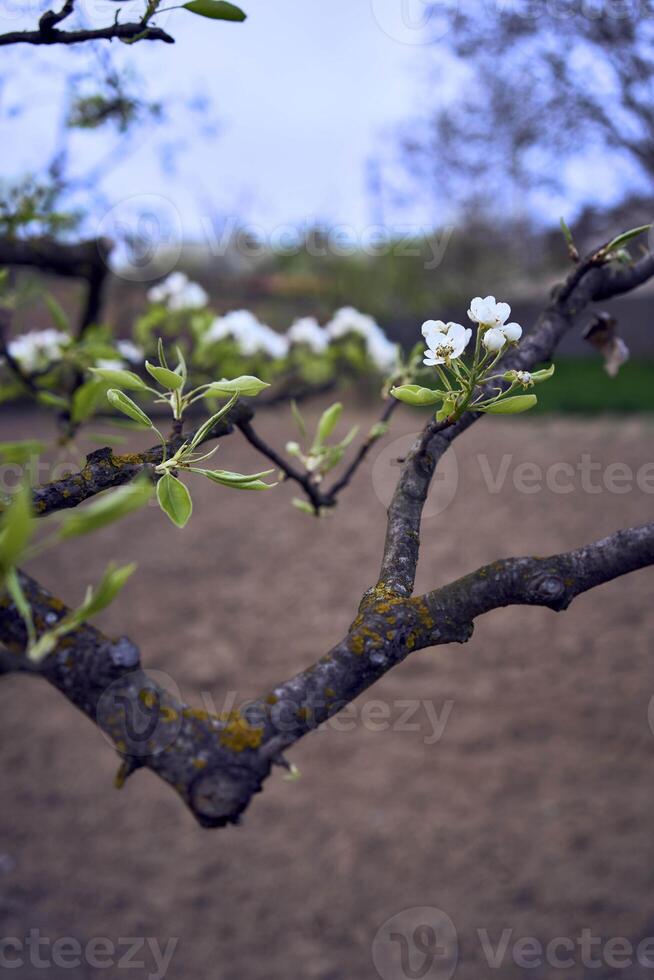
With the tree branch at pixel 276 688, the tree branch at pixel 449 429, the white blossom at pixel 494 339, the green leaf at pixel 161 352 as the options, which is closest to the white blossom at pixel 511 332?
the white blossom at pixel 494 339

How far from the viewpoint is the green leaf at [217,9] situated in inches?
43.1

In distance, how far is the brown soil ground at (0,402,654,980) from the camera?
385 centimetres

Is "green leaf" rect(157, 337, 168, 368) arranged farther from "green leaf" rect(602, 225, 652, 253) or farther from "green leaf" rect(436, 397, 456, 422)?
"green leaf" rect(602, 225, 652, 253)

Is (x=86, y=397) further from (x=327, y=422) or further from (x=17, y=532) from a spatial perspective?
(x=327, y=422)

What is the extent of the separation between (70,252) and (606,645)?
194 inches

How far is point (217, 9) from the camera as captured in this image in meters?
1.10

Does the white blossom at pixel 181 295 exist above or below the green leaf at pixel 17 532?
below

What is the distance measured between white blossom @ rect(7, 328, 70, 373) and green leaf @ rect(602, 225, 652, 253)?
1664 mm

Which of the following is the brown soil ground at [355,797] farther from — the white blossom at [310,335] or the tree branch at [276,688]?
the tree branch at [276,688]

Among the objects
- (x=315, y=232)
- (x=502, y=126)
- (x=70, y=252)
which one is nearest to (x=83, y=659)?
(x=70, y=252)

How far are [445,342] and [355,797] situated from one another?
4.25 meters

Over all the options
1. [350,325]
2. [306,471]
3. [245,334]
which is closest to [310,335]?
[350,325]

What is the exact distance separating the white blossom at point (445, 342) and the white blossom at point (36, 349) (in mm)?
1751

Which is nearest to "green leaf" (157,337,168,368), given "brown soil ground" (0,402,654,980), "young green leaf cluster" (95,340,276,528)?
"young green leaf cluster" (95,340,276,528)
